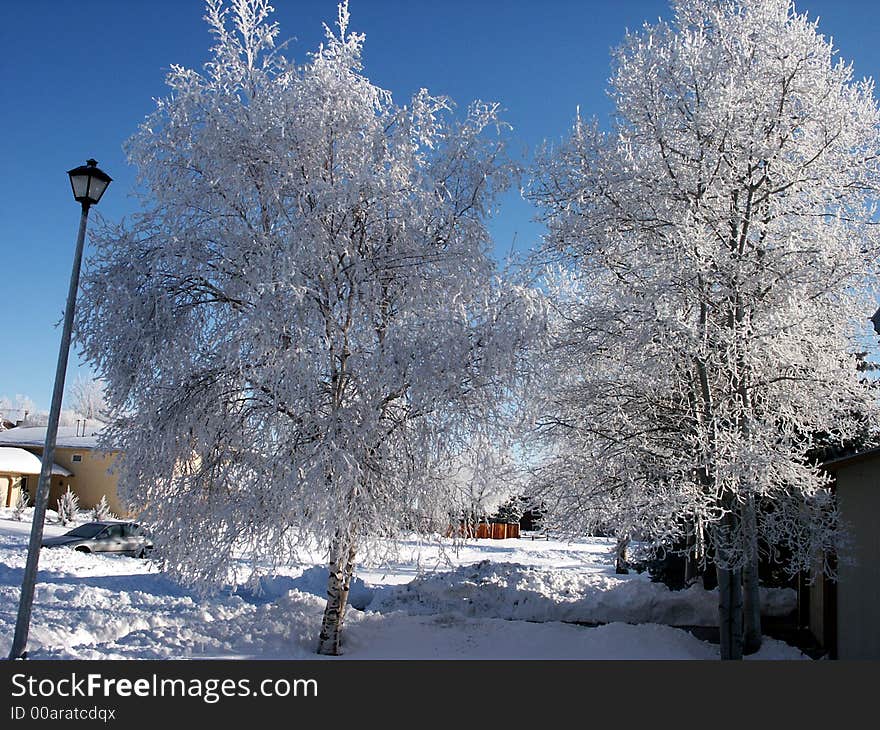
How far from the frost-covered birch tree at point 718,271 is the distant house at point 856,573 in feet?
1.54

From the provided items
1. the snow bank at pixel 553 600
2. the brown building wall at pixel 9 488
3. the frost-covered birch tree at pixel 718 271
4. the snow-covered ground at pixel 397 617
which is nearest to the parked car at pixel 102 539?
the snow-covered ground at pixel 397 617

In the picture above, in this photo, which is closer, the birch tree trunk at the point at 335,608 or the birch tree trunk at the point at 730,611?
the birch tree trunk at the point at 730,611

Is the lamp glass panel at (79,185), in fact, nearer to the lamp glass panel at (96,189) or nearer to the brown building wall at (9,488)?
the lamp glass panel at (96,189)

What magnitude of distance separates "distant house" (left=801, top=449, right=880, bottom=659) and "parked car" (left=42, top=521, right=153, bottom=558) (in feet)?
57.9

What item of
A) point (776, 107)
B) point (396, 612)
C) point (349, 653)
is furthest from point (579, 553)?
point (776, 107)

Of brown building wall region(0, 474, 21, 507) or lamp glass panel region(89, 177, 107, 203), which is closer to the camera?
lamp glass panel region(89, 177, 107, 203)

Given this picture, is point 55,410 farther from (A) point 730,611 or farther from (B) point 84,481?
(B) point 84,481

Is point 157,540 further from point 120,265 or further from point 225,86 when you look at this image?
point 225,86

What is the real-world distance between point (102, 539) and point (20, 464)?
18954mm

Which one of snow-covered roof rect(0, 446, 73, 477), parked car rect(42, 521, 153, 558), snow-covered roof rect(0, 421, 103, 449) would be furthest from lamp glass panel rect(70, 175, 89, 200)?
snow-covered roof rect(0, 421, 103, 449)

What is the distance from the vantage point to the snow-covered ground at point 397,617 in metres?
10.5

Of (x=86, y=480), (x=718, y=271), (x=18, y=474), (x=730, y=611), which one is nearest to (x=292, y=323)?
(x=718, y=271)

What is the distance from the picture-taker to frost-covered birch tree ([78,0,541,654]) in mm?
9062

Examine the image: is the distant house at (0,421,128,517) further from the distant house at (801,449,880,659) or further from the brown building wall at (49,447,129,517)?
the distant house at (801,449,880,659)
